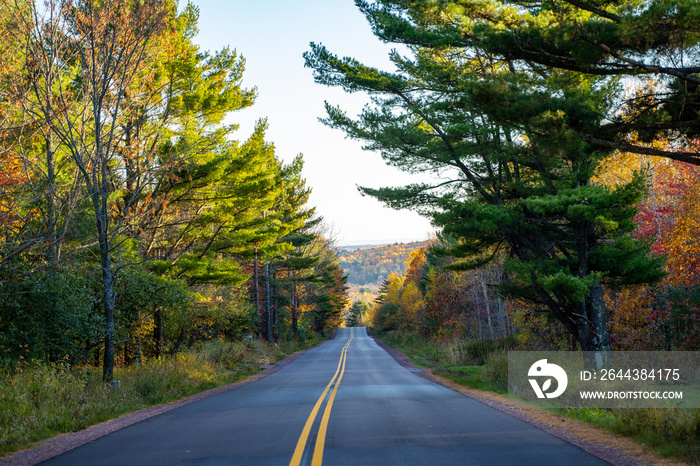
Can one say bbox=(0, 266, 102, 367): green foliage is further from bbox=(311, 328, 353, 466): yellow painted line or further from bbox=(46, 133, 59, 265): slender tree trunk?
bbox=(311, 328, 353, 466): yellow painted line

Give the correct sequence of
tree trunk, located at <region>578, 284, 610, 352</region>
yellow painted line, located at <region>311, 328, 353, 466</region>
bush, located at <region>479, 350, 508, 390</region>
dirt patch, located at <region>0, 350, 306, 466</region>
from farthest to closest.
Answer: tree trunk, located at <region>578, 284, 610, 352</region>, bush, located at <region>479, 350, 508, 390</region>, dirt patch, located at <region>0, 350, 306, 466</region>, yellow painted line, located at <region>311, 328, 353, 466</region>

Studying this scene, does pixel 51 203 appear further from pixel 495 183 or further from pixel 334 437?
pixel 495 183

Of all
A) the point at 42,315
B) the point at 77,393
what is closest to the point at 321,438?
the point at 77,393

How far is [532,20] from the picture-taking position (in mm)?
9000

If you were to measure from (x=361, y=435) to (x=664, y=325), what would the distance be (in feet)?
43.8

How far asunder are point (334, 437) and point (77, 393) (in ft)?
21.0

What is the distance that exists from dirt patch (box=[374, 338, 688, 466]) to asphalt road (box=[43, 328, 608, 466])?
281mm

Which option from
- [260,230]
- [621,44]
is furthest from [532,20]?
[260,230]

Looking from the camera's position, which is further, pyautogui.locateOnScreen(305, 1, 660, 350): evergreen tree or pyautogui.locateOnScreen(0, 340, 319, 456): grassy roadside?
pyautogui.locateOnScreen(305, 1, 660, 350): evergreen tree

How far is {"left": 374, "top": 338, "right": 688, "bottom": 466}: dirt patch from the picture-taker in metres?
5.92

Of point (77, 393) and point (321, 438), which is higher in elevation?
point (77, 393)

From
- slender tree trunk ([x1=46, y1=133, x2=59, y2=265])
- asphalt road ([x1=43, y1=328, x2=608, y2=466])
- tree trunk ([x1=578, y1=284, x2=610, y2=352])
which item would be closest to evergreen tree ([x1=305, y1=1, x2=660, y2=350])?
tree trunk ([x1=578, y1=284, x2=610, y2=352])

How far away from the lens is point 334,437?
7.24m

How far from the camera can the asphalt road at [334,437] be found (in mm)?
5996
